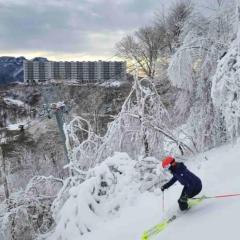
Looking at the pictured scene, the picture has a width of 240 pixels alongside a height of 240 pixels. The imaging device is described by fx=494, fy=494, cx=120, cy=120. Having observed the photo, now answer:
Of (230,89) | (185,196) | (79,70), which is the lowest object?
(185,196)

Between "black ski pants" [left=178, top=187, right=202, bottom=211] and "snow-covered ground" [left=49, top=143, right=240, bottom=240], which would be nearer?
"snow-covered ground" [left=49, top=143, right=240, bottom=240]

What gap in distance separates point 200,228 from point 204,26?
9.59 meters

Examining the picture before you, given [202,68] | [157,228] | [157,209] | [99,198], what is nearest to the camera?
[157,228]

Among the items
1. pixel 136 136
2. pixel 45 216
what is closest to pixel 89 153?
pixel 136 136

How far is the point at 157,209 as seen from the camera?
10.3 metres

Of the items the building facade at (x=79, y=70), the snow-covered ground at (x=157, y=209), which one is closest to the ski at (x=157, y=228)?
the snow-covered ground at (x=157, y=209)

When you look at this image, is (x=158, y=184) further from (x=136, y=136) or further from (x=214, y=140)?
(x=214, y=140)

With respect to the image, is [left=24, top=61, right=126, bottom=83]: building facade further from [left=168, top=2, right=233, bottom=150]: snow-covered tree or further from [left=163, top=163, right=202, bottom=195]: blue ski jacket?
[left=163, top=163, right=202, bottom=195]: blue ski jacket

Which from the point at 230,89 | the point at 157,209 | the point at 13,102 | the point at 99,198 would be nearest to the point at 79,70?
the point at 13,102

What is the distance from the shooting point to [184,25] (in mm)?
16625

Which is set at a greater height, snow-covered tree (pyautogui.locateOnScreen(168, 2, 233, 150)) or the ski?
snow-covered tree (pyautogui.locateOnScreen(168, 2, 233, 150))

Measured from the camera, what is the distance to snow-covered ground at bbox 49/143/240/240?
798 centimetres

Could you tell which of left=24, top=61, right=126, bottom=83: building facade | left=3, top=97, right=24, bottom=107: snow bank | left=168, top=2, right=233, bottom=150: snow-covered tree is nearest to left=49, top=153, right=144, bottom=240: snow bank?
left=168, top=2, right=233, bottom=150: snow-covered tree

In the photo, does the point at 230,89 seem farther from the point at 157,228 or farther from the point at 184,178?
the point at 157,228
